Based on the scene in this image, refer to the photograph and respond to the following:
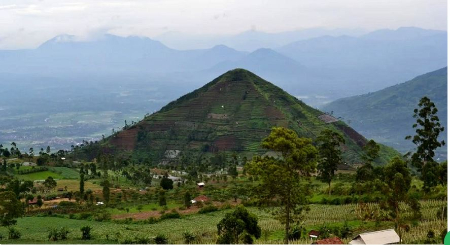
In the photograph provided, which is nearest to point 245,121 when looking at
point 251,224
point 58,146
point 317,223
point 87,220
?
point 87,220

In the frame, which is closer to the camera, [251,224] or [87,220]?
[251,224]

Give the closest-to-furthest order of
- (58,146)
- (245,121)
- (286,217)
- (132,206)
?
1. (286,217)
2. (132,206)
3. (245,121)
4. (58,146)

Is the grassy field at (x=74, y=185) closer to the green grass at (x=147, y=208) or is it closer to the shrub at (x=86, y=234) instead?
the green grass at (x=147, y=208)

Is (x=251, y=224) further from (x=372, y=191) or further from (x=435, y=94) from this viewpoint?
(x=435, y=94)

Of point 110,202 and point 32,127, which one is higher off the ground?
point 32,127

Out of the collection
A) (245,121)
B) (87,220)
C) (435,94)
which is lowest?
(87,220)
